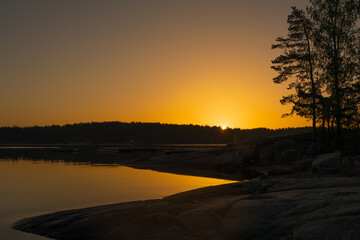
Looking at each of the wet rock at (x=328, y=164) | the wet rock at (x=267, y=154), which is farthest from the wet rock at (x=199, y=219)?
the wet rock at (x=267, y=154)

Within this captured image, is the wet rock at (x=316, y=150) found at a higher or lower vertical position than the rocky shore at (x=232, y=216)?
higher

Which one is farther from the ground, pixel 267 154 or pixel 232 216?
pixel 267 154

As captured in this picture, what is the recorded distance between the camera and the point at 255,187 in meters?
13.7

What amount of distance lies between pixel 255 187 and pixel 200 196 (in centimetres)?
212

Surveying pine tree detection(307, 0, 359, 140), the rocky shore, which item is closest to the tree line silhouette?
pine tree detection(307, 0, 359, 140)

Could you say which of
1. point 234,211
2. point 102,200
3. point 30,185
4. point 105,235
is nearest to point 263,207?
point 234,211

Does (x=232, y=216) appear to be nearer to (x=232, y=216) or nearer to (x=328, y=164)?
(x=232, y=216)

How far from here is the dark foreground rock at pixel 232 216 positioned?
30.0ft

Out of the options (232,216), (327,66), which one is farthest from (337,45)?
(232,216)

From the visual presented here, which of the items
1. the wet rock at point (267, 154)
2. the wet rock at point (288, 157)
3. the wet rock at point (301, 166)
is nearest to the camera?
the wet rock at point (301, 166)

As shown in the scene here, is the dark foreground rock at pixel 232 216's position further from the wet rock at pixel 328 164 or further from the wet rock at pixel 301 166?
the wet rock at pixel 301 166

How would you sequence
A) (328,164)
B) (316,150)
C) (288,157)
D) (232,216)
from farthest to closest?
(288,157), (316,150), (328,164), (232,216)

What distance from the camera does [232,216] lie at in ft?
35.1

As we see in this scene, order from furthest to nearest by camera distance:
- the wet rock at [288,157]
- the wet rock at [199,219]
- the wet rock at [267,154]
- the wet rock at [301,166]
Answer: the wet rock at [267,154], the wet rock at [288,157], the wet rock at [301,166], the wet rock at [199,219]
